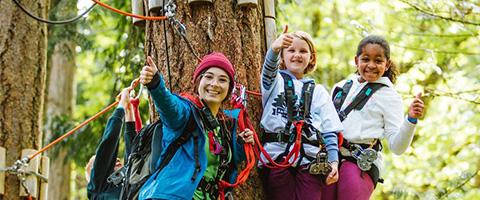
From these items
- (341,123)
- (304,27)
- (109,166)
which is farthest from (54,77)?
(341,123)

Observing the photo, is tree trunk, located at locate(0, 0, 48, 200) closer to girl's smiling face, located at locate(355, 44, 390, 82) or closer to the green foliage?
the green foliage

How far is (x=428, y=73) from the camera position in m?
10.1

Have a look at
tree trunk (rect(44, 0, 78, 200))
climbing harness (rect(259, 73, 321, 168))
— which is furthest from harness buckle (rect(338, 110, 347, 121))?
tree trunk (rect(44, 0, 78, 200))

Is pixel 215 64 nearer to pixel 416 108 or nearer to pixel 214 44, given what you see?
pixel 214 44

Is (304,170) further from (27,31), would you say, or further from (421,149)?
(421,149)

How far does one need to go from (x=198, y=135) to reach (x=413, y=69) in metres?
6.77

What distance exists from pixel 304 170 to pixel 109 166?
60.4 inches

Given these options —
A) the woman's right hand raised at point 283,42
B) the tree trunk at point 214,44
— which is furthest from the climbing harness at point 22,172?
the woman's right hand raised at point 283,42

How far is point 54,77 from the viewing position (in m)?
14.4

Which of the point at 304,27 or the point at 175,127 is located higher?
the point at 304,27

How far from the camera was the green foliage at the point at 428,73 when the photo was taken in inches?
318

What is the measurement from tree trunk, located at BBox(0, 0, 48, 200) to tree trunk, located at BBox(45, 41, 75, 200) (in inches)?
160

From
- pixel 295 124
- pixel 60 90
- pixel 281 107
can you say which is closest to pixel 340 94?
pixel 281 107

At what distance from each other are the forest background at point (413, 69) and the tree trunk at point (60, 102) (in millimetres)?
195
